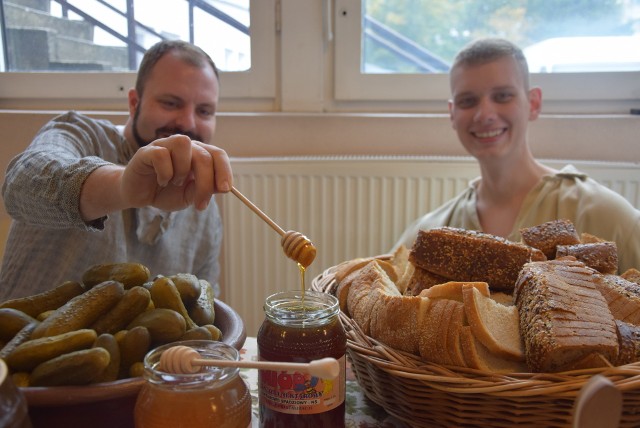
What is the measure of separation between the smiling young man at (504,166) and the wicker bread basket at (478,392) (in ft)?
2.92

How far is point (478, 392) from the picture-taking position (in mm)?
680

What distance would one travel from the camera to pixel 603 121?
2.21 metres

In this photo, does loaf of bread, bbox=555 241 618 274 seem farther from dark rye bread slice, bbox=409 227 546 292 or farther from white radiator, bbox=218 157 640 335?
white radiator, bbox=218 157 640 335

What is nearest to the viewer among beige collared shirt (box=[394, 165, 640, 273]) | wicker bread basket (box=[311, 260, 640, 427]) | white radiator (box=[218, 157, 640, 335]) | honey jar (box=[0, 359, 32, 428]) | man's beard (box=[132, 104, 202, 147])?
honey jar (box=[0, 359, 32, 428])

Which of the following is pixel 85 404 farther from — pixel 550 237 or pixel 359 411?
pixel 550 237

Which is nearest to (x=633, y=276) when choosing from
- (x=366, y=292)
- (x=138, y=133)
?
(x=366, y=292)

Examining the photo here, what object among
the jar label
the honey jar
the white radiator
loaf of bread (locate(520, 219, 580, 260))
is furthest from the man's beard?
the honey jar

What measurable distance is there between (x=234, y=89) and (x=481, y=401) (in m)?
1.89

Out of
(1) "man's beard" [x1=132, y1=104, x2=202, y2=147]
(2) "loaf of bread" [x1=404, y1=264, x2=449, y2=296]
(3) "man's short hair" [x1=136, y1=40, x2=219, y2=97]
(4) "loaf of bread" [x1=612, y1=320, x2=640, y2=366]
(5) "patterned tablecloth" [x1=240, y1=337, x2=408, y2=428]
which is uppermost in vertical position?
(3) "man's short hair" [x1=136, y1=40, x2=219, y2=97]

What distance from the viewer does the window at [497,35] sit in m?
2.26

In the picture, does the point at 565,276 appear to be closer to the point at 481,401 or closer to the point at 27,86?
the point at 481,401

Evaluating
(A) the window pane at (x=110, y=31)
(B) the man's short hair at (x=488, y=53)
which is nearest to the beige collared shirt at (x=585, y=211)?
(B) the man's short hair at (x=488, y=53)

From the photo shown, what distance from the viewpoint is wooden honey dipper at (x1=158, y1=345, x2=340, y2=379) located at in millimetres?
530

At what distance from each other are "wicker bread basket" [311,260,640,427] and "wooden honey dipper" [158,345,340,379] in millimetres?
221
